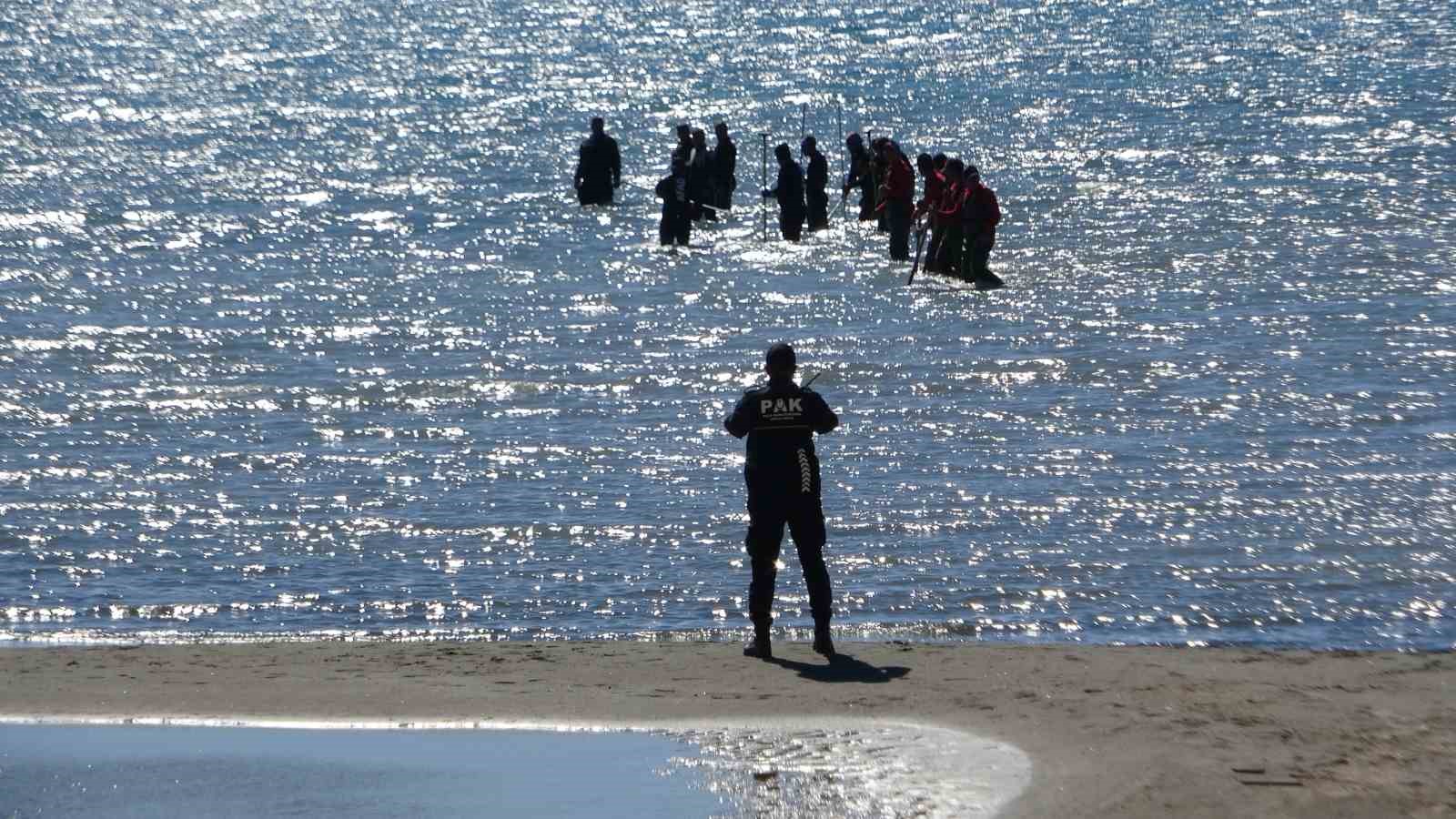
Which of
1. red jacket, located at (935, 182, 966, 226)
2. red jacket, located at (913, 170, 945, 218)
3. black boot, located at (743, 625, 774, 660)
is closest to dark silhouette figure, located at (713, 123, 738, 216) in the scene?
red jacket, located at (913, 170, 945, 218)

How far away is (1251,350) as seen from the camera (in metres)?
17.6

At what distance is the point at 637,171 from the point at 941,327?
20.1m

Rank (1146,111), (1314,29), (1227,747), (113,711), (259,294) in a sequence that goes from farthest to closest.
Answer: (1314,29), (1146,111), (259,294), (113,711), (1227,747)

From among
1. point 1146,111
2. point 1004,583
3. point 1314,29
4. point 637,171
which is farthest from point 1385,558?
point 1314,29

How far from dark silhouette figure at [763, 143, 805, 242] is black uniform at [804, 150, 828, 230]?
0.33 m

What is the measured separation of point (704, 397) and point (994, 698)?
785 centimetres

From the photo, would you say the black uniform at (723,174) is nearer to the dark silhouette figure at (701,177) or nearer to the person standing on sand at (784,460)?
the dark silhouette figure at (701,177)

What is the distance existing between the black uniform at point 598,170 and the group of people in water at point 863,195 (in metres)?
0.01

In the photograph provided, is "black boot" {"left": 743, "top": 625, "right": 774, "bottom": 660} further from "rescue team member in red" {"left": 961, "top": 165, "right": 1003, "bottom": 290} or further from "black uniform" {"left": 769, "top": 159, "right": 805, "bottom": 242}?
"black uniform" {"left": 769, "top": 159, "right": 805, "bottom": 242}

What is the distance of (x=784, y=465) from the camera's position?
9555mm

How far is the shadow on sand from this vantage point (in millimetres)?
9336

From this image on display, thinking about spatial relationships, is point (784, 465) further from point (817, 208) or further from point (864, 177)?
point (864, 177)

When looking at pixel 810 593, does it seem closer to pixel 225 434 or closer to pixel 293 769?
pixel 293 769

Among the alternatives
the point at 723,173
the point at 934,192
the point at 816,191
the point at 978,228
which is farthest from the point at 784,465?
the point at 723,173
